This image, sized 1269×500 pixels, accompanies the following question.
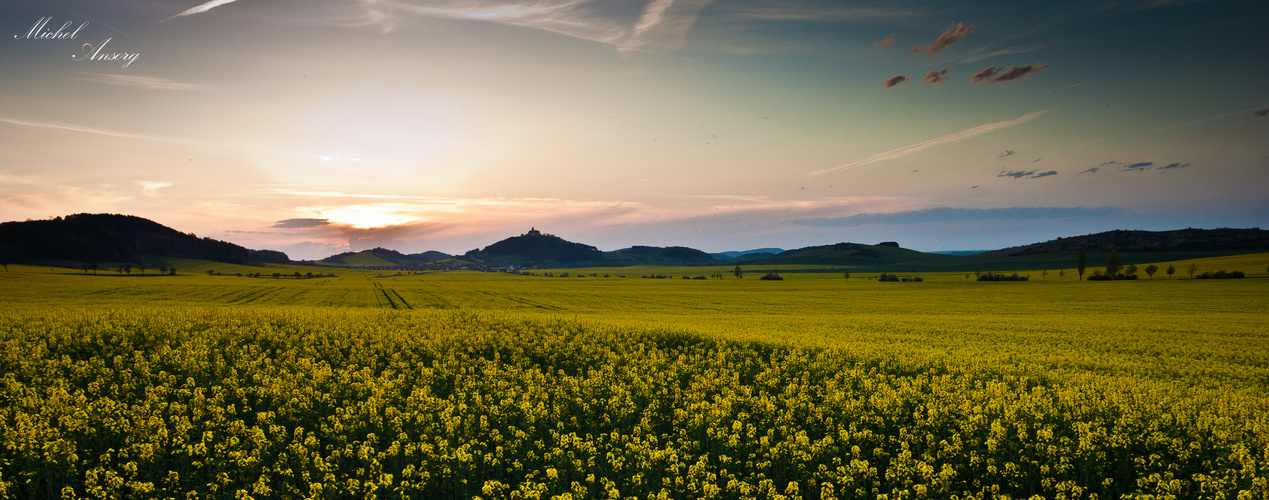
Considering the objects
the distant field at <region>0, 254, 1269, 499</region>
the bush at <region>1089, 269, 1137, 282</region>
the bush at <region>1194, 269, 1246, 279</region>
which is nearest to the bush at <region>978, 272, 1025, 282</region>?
the bush at <region>1089, 269, 1137, 282</region>

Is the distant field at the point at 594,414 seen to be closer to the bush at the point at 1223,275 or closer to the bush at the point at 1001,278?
the bush at the point at 1001,278

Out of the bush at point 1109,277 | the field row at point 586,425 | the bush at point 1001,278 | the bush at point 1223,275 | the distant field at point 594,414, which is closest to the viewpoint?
the field row at point 586,425

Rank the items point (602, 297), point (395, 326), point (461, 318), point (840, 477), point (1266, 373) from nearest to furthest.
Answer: point (840, 477)
point (1266, 373)
point (395, 326)
point (461, 318)
point (602, 297)

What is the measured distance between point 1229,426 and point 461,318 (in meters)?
31.4

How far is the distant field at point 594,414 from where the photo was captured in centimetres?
990

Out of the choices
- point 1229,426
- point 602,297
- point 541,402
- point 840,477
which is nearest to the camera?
point 840,477

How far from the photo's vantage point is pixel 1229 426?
12.1m

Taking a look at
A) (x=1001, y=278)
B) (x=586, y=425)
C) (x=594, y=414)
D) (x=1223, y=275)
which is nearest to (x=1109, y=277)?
(x=1223, y=275)

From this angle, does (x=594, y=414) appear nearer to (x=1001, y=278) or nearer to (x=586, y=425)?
(x=586, y=425)

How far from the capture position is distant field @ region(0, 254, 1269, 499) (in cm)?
990

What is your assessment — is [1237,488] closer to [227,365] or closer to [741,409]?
[741,409]

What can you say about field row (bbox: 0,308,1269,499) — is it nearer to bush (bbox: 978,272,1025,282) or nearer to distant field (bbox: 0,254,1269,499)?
distant field (bbox: 0,254,1269,499)

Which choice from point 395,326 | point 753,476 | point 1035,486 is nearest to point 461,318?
point 395,326

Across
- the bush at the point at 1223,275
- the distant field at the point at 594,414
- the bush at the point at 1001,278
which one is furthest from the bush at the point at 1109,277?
the distant field at the point at 594,414
